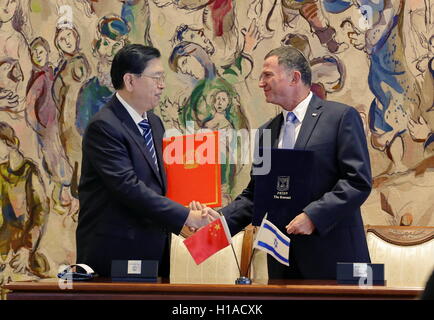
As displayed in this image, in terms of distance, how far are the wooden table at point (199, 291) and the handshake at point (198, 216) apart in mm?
977

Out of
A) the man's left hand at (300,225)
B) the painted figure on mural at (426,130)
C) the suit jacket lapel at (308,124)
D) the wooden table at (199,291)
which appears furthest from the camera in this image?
the painted figure on mural at (426,130)

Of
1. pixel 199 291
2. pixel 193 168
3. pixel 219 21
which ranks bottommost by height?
pixel 199 291

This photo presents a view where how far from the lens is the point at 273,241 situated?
13.6 feet

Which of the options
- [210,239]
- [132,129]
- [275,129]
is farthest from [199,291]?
[275,129]

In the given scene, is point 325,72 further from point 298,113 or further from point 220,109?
point 298,113

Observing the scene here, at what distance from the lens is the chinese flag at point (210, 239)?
421cm

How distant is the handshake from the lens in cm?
476

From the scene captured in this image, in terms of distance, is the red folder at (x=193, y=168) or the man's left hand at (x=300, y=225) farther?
the red folder at (x=193, y=168)

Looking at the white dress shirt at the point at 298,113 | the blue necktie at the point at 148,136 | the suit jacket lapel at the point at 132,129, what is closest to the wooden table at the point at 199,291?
the suit jacket lapel at the point at 132,129

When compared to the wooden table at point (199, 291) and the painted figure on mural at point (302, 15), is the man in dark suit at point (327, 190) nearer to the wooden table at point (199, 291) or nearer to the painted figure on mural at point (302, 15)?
the wooden table at point (199, 291)

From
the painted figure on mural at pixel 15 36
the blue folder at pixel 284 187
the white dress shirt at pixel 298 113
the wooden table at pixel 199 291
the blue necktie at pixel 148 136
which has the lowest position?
the wooden table at pixel 199 291

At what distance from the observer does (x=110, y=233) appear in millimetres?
4539

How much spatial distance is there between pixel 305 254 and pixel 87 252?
126 cm

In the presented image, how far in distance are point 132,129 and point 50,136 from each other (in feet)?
7.25
